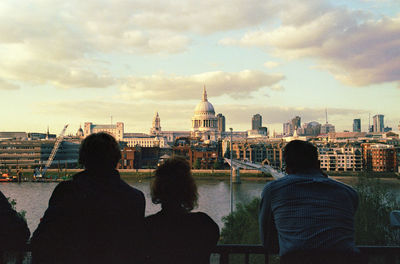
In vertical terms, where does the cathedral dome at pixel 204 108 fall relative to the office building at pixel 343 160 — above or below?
above

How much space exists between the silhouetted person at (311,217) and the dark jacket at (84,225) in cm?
50

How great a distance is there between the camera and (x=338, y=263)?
1.43 m

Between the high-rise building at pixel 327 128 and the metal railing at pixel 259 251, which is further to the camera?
the high-rise building at pixel 327 128

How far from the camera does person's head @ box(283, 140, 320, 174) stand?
156 cm

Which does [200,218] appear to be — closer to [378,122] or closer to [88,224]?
[88,224]

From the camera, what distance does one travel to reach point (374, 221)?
8.73 meters

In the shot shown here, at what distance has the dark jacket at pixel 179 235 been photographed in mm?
1419

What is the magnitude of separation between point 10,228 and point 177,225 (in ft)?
1.87

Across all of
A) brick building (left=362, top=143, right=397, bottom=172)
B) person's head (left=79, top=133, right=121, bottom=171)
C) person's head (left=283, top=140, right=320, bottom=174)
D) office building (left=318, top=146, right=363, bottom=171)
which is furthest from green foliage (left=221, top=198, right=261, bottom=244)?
office building (left=318, top=146, right=363, bottom=171)

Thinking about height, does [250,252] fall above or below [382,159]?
above

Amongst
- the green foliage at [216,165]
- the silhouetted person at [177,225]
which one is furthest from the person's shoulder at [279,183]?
the green foliage at [216,165]

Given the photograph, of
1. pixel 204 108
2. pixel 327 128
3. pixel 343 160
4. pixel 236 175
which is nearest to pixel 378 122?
pixel 327 128

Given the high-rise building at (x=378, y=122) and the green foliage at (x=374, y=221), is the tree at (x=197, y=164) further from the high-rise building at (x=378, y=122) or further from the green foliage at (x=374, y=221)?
the high-rise building at (x=378, y=122)

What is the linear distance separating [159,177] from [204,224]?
223 mm
